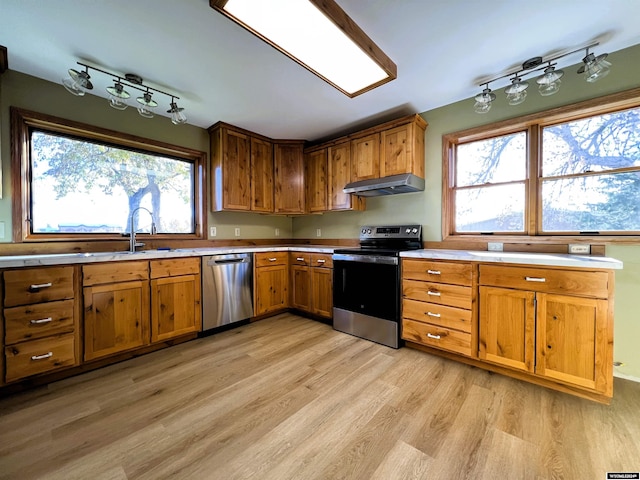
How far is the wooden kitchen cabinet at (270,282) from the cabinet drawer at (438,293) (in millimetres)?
1714

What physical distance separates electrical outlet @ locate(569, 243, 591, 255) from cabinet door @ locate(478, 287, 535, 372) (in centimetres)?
67

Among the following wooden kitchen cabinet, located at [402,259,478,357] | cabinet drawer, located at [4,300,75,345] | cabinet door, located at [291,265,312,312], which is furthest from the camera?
cabinet door, located at [291,265,312,312]

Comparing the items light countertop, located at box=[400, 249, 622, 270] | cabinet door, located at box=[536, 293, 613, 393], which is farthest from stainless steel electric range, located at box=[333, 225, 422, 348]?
cabinet door, located at box=[536, 293, 613, 393]

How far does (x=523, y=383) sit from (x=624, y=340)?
0.85m

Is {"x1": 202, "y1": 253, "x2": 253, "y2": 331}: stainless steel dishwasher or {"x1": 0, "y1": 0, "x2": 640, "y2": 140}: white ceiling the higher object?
{"x1": 0, "y1": 0, "x2": 640, "y2": 140}: white ceiling

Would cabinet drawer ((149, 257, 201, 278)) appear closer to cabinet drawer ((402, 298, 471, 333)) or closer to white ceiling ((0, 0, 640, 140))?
white ceiling ((0, 0, 640, 140))

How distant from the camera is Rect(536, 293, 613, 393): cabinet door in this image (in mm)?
1607

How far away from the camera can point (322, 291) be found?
3.22 m

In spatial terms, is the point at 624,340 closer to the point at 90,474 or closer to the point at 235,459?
the point at 235,459

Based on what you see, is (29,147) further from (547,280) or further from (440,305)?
(547,280)

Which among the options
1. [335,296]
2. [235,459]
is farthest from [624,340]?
[235,459]

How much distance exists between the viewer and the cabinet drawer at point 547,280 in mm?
1620

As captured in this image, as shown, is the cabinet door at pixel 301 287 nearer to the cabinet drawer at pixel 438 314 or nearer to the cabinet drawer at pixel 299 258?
the cabinet drawer at pixel 299 258

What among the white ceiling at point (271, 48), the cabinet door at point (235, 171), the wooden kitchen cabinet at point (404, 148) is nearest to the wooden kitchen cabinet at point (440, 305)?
the wooden kitchen cabinet at point (404, 148)
